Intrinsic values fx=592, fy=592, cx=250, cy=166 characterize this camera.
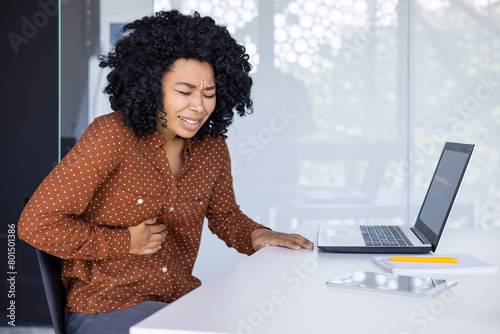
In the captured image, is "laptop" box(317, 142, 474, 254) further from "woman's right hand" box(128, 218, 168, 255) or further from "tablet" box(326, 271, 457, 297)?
"woman's right hand" box(128, 218, 168, 255)

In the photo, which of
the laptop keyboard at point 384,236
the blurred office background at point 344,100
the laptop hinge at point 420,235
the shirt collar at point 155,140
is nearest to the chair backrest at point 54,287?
the shirt collar at point 155,140

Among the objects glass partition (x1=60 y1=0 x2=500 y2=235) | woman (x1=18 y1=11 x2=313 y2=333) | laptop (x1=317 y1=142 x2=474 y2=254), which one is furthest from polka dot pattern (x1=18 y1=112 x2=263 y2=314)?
glass partition (x1=60 y1=0 x2=500 y2=235)

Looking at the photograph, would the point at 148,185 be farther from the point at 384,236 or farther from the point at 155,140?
the point at 384,236

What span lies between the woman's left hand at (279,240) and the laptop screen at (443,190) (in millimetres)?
320

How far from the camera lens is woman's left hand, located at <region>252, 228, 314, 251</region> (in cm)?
151

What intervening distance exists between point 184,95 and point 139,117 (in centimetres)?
14

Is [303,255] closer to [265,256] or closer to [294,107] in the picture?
[265,256]

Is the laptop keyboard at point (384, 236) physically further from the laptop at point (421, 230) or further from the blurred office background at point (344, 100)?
the blurred office background at point (344, 100)

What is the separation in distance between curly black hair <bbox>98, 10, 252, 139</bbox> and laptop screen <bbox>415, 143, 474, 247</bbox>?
67cm

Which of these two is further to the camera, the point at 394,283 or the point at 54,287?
the point at 54,287

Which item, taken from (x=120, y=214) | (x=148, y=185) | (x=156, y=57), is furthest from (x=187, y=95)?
(x=120, y=214)

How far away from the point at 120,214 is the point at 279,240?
0.44 m

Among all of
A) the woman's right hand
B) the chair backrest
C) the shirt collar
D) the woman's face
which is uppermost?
the woman's face

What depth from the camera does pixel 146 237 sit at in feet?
5.23
